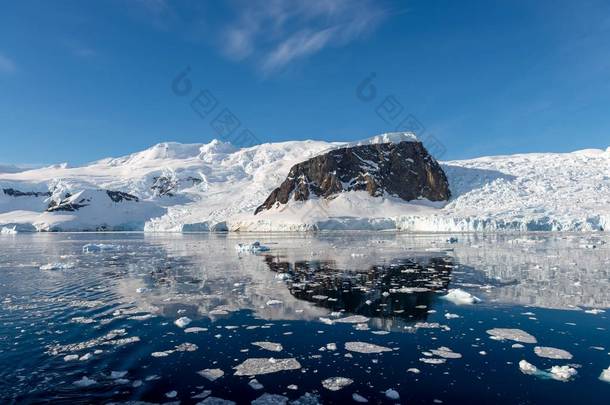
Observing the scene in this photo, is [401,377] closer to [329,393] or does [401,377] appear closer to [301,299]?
[329,393]

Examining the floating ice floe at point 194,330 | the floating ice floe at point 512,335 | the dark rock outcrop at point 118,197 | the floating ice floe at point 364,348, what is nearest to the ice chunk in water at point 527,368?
the floating ice floe at point 512,335

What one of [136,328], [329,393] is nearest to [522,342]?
[329,393]

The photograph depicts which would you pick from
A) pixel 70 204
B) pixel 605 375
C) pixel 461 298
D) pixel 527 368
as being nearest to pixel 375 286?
pixel 461 298

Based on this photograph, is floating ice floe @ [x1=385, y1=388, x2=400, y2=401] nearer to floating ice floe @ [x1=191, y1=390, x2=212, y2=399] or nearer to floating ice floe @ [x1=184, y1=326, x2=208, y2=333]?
floating ice floe @ [x1=191, y1=390, x2=212, y2=399]

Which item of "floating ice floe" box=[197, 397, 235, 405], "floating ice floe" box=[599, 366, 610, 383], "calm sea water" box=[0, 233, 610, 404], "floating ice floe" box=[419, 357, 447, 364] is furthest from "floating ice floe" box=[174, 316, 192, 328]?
"floating ice floe" box=[599, 366, 610, 383]

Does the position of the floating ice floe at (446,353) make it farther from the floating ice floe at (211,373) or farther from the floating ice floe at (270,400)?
the floating ice floe at (211,373)

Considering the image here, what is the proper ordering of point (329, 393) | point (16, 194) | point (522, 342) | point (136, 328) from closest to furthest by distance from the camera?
point (329, 393) < point (522, 342) < point (136, 328) < point (16, 194)

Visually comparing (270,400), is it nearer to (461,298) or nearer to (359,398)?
(359,398)
